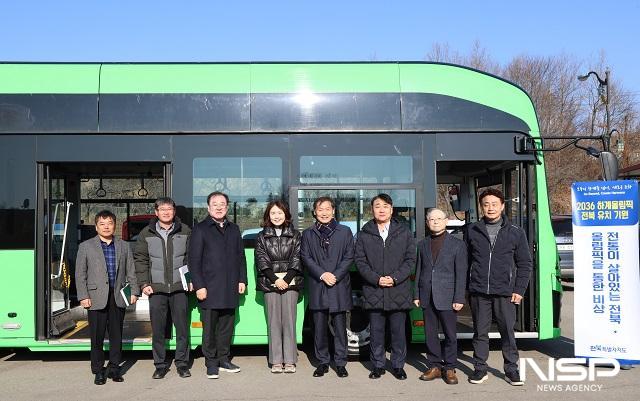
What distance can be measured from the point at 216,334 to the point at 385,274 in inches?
71.1

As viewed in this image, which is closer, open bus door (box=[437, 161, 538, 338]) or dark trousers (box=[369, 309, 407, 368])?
dark trousers (box=[369, 309, 407, 368])

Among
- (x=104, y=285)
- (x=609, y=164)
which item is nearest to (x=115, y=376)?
(x=104, y=285)

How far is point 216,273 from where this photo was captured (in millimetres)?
6094

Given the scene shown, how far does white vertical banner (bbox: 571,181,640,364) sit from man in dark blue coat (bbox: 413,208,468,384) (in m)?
1.32

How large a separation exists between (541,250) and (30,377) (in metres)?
5.42

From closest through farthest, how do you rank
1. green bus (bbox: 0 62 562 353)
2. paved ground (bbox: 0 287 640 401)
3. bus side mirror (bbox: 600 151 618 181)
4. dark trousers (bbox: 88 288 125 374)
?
1. paved ground (bbox: 0 287 640 401)
2. dark trousers (bbox: 88 288 125 374)
3. bus side mirror (bbox: 600 151 618 181)
4. green bus (bbox: 0 62 562 353)

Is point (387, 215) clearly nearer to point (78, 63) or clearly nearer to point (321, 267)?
point (321, 267)

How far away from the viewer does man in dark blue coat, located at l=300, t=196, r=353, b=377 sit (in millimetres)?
6074

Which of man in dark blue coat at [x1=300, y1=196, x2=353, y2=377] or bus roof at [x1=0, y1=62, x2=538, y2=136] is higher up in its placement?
bus roof at [x1=0, y1=62, x2=538, y2=136]

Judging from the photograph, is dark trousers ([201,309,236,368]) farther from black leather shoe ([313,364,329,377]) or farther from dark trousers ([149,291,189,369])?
black leather shoe ([313,364,329,377])
